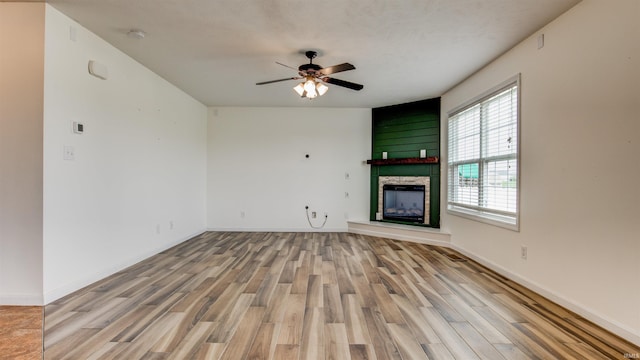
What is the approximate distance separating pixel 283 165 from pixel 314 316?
4.15 m

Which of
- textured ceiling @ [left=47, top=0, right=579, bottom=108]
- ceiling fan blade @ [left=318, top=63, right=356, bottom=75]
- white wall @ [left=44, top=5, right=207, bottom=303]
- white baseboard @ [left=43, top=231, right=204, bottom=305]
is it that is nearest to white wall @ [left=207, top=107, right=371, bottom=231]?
white wall @ [left=44, top=5, right=207, bottom=303]

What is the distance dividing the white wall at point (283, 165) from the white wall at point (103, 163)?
1.22m

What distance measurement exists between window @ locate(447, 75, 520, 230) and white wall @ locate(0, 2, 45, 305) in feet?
15.5

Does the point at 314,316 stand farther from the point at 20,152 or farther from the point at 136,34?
the point at 136,34

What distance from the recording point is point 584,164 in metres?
2.36

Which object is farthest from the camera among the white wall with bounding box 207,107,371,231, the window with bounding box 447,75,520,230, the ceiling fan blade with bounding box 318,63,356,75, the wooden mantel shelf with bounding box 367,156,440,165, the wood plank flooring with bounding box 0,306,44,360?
the white wall with bounding box 207,107,371,231

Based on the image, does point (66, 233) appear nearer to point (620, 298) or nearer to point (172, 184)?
point (172, 184)

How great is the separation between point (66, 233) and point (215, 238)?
2.72 meters

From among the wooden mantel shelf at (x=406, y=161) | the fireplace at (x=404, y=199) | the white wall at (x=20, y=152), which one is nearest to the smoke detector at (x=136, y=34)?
the white wall at (x=20, y=152)

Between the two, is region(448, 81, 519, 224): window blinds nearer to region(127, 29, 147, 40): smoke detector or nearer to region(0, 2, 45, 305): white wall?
region(127, 29, 147, 40): smoke detector

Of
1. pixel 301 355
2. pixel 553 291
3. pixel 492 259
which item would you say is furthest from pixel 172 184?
pixel 553 291

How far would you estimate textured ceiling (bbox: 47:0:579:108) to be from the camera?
8.18 feet

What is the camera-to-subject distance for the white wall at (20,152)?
250 cm

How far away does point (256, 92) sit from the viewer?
196 inches
